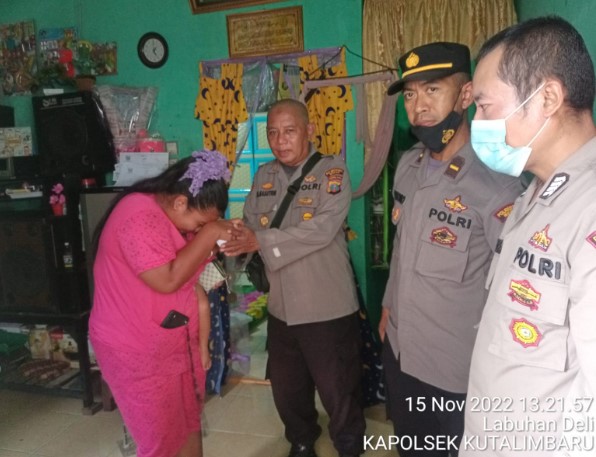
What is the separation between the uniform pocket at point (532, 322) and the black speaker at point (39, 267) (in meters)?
2.46

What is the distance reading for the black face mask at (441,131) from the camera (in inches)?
54.0

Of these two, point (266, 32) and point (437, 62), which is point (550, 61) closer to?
point (437, 62)

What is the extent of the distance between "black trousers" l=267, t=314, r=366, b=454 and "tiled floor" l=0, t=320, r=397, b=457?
0.71 feet

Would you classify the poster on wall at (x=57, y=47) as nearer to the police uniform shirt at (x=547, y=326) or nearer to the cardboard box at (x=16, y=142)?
the cardboard box at (x=16, y=142)

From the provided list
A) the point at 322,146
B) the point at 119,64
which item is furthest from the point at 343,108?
the point at 119,64

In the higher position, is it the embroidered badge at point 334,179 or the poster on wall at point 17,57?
the poster on wall at point 17,57

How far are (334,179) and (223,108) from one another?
1.55 meters

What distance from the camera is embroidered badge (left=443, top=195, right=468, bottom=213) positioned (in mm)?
1311

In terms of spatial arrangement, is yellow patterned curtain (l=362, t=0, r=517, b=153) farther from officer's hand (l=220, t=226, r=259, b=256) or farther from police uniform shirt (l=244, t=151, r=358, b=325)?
officer's hand (l=220, t=226, r=259, b=256)

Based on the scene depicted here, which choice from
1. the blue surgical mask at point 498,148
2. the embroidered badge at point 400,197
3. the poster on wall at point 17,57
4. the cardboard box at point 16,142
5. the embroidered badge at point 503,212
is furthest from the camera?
the poster on wall at point 17,57

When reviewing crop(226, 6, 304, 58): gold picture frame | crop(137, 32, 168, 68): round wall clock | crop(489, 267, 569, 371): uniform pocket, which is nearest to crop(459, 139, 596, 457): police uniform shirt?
crop(489, 267, 569, 371): uniform pocket

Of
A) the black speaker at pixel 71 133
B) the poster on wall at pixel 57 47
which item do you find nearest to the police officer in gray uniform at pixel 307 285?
the black speaker at pixel 71 133

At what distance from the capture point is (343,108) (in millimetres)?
2902

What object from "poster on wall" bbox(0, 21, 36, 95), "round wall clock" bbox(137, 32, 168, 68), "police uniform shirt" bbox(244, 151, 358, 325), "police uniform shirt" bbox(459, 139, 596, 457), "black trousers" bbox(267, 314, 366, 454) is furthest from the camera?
"poster on wall" bbox(0, 21, 36, 95)
